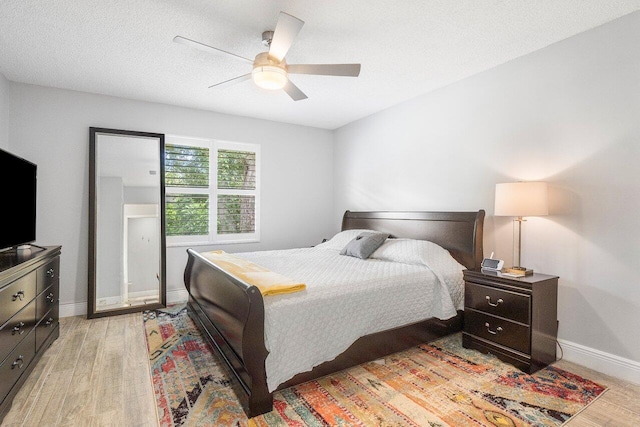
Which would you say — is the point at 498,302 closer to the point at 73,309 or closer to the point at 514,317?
the point at 514,317

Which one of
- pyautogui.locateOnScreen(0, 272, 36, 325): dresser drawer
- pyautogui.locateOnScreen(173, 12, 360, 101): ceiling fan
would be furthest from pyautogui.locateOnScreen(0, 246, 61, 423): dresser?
pyautogui.locateOnScreen(173, 12, 360, 101): ceiling fan

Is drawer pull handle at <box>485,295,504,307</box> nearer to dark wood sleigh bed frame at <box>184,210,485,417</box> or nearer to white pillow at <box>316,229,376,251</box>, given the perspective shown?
dark wood sleigh bed frame at <box>184,210,485,417</box>

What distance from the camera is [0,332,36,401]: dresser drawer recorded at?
1778 mm

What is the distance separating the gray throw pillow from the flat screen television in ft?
9.37

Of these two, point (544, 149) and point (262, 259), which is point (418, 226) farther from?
point (262, 259)

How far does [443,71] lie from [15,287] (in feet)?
12.3

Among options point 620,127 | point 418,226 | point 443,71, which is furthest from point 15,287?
point 620,127

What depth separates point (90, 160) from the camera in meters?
3.65

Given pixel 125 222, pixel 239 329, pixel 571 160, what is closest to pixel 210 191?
pixel 125 222

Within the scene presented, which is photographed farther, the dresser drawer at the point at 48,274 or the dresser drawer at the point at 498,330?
the dresser drawer at the point at 48,274

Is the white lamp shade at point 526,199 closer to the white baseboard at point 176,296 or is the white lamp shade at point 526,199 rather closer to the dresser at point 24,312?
the dresser at point 24,312

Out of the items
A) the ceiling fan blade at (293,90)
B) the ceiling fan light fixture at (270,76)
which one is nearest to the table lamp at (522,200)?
the ceiling fan blade at (293,90)

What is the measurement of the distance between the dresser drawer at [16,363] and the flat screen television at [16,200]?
2.20 ft

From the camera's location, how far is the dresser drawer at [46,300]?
2.41 metres
